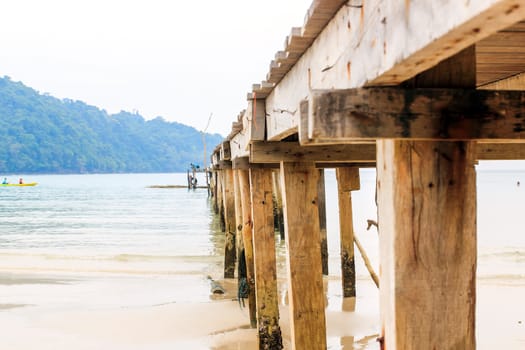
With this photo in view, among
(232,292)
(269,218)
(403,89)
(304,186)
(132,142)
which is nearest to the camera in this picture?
(403,89)

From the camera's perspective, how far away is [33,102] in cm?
15875

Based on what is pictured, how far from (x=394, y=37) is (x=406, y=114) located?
26 centimetres

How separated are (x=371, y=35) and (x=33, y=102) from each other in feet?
563

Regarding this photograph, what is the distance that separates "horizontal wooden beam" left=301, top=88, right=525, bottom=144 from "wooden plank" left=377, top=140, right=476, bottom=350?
0.05 meters

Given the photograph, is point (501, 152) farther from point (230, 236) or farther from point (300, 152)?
point (230, 236)

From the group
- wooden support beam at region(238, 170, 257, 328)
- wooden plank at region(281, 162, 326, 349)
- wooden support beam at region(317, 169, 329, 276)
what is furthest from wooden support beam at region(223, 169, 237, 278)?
wooden plank at region(281, 162, 326, 349)

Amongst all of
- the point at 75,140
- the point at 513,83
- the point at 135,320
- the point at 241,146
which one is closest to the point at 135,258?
the point at 135,320

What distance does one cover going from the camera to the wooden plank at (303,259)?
4008mm

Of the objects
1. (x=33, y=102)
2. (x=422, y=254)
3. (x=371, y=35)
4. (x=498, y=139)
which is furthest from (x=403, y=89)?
(x=33, y=102)

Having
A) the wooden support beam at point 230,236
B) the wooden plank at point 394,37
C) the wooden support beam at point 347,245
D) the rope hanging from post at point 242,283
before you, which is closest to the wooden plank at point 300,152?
the wooden plank at point 394,37

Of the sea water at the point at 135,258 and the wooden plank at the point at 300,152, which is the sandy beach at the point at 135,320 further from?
the wooden plank at the point at 300,152

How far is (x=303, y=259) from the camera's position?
4035 mm

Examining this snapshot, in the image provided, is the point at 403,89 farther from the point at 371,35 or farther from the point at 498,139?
the point at 498,139

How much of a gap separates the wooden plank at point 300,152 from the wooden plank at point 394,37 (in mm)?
1482
